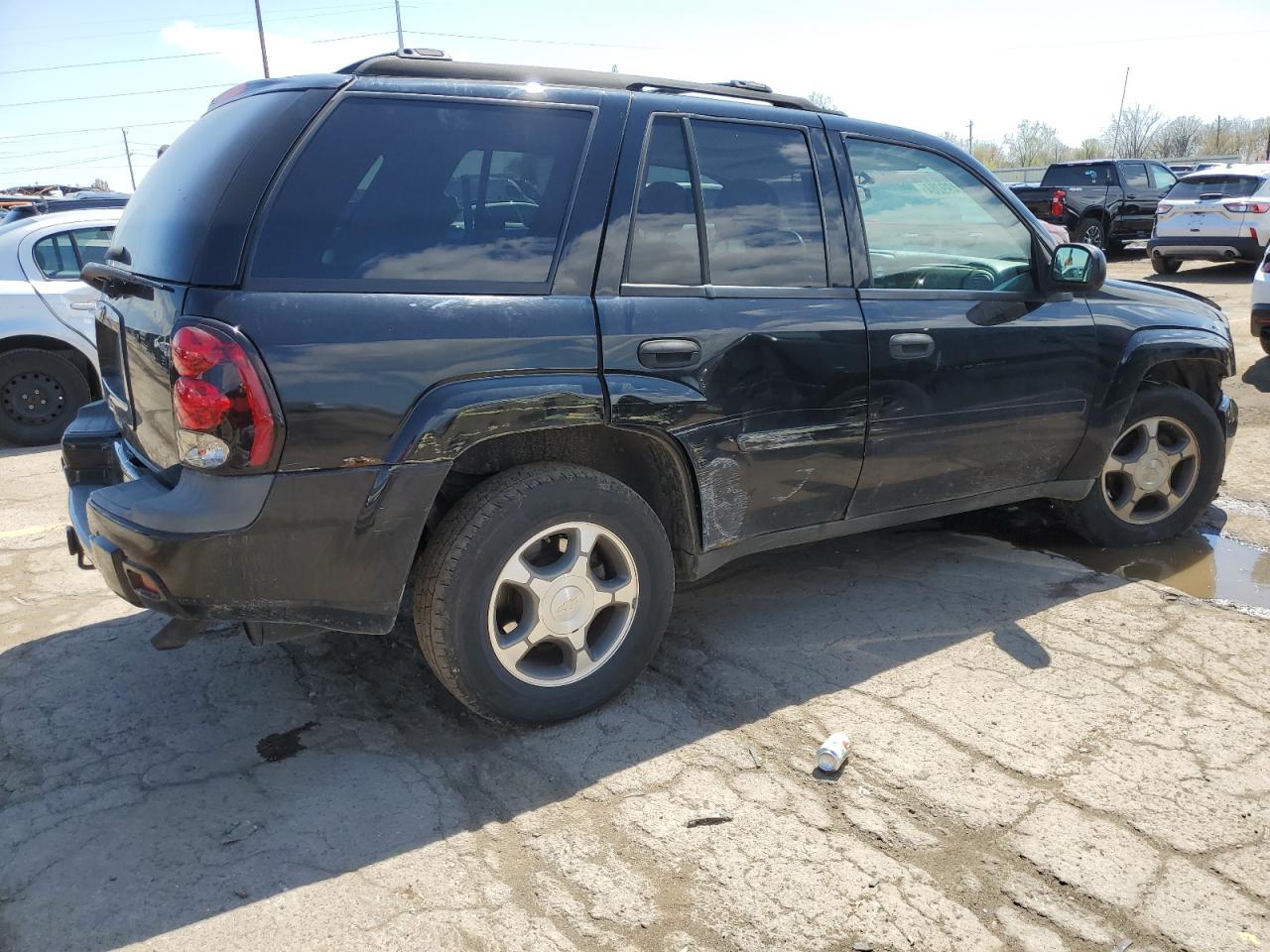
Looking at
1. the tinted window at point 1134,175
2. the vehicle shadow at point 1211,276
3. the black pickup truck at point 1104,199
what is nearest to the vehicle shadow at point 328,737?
the vehicle shadow at point 1211,276

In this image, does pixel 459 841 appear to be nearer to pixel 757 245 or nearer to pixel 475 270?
pixel 475 270

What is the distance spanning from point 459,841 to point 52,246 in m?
6.37

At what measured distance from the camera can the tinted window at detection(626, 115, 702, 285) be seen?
10.2ft

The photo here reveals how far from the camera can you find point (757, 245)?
336cm

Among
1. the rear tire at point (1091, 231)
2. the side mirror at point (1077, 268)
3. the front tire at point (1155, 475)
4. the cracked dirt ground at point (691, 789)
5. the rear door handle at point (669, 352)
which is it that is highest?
the side mirror at point (1077, 268)

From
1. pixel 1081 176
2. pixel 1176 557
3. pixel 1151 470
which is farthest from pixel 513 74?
pixel 1081 176

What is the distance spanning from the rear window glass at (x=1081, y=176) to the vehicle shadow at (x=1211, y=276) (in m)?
2.19

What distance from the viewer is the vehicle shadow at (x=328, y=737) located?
8.27ft

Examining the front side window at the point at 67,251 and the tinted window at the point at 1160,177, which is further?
the tinted window at the point at 1160,177

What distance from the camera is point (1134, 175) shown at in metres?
18.3

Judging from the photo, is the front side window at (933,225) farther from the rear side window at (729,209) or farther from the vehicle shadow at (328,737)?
the vehicle shadow at (328,737)

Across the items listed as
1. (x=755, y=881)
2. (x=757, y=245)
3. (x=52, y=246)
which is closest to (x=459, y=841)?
(x=755, y=881)

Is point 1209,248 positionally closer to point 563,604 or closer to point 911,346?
point 911,346

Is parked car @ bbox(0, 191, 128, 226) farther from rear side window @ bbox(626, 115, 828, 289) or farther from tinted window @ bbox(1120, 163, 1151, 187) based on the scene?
tinted window @ bbox(1120, 163, 1151, 187)
